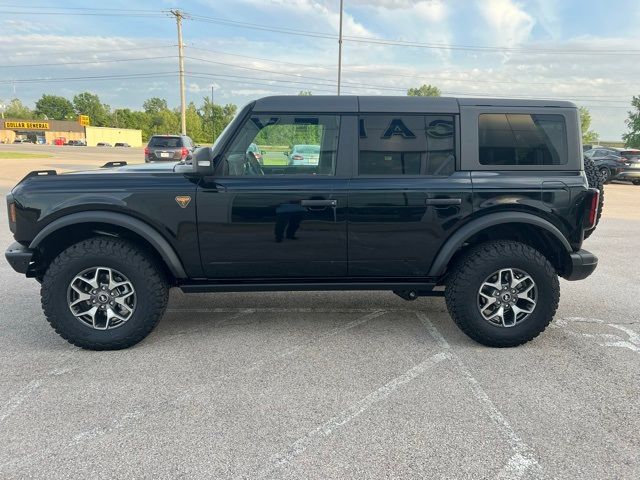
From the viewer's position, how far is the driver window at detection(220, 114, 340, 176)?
142 inches

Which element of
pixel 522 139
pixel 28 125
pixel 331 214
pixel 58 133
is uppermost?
pixel 28 125

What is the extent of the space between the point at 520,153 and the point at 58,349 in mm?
3962

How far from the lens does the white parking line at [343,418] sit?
236 centimetres

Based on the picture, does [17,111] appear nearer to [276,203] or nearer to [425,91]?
[425,91]

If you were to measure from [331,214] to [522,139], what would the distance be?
164cm

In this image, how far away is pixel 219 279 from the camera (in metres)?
3.73

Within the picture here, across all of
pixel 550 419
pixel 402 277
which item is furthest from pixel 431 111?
pixel 550 419

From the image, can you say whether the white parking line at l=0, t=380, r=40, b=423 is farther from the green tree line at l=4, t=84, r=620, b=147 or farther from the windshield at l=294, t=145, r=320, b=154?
the green tree line at l=4, t=84, r=620, b=147

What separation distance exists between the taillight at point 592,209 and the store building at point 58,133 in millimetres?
98901

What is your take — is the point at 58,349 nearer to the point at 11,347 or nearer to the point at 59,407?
the point at 11,347

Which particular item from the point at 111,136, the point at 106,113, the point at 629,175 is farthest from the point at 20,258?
A: the point at 106,113

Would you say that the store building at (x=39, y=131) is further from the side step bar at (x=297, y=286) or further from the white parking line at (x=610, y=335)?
the white parking line at (x=610, y=335)

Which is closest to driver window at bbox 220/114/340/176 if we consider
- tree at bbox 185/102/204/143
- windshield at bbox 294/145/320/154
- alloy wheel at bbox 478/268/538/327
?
windshield at bbox 294/145/320/154

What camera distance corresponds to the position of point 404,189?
3584 millimetres
